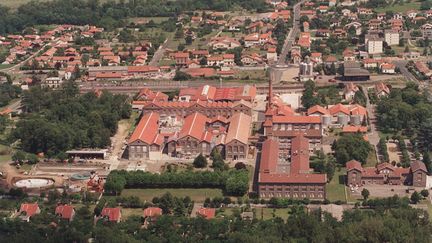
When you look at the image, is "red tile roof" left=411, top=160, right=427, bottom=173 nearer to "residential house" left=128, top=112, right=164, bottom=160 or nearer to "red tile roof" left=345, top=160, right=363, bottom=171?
"red tile roof" left=345, top=160, right=363, bottom=171

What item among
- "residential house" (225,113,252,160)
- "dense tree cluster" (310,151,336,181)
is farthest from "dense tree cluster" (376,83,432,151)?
"residential house" (225,113,252,160)

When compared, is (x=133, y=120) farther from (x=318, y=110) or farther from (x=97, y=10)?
(x=97, y=10)

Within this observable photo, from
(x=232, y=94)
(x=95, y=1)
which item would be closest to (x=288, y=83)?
(x=232, y=94)

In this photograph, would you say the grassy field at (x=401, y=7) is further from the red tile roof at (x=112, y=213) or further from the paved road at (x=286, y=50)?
the red tile roof at (x=112, y=213)

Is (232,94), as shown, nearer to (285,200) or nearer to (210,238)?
(285,200)

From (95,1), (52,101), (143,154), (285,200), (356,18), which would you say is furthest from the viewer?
(95,1)

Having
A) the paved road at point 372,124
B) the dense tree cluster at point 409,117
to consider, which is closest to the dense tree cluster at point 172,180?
the paved road at point 372,124
